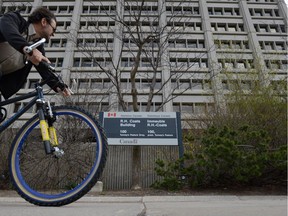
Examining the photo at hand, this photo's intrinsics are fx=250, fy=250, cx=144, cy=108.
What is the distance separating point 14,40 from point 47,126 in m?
0.61

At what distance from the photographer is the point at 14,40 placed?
1.61 m

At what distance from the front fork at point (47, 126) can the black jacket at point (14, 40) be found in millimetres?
251

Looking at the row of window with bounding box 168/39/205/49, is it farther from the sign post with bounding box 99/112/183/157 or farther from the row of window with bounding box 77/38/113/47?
the sign post with bounding box 99/112/183/157

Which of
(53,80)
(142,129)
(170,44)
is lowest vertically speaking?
(53,80)

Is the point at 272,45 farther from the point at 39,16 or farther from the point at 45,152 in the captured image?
the point at 45,152

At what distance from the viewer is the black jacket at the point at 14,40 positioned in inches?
63.4

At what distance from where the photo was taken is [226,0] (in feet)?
109

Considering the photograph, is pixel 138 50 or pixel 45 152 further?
pixel 138 50

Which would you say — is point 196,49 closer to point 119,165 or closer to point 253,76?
point 253,76

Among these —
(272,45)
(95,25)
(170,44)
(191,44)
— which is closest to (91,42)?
(170,44)

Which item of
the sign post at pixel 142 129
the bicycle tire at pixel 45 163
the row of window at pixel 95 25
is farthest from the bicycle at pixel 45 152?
the row of window at pixel 95 25

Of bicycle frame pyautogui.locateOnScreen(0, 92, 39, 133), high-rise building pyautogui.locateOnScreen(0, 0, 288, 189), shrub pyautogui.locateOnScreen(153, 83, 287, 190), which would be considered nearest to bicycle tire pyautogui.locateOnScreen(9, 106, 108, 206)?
bicycle frame pyautogui.locateOnScreen(0, 92, 39, 133)

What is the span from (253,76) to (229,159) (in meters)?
5.42

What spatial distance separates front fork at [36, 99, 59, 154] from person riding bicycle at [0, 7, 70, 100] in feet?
0.80
